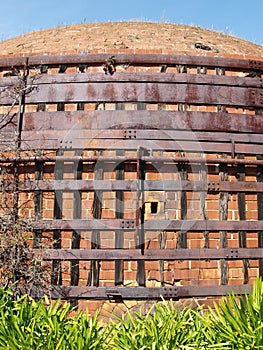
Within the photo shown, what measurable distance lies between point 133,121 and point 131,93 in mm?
476

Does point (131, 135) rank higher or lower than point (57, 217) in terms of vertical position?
higher

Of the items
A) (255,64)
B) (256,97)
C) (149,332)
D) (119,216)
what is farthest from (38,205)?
(255,64)

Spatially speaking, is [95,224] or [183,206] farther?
[183,206]


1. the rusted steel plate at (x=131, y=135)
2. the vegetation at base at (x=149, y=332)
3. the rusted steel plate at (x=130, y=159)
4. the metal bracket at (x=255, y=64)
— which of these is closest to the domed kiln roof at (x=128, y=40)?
the metal bracket at (x=255, y=64)

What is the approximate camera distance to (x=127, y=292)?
5723 mm

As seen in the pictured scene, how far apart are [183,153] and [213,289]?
80.5 inches

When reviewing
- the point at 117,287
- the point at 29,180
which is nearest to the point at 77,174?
the point at 29,180

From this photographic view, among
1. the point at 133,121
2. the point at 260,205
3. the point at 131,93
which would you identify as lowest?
the point at 260,205

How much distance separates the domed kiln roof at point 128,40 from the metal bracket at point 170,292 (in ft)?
15.0

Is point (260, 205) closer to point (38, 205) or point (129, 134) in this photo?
point (129, 134)

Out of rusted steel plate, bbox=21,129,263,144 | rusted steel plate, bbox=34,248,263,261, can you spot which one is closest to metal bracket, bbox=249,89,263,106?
rusted steel plate, bbox=21,129,263,144

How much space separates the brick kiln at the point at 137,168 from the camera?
5883mm

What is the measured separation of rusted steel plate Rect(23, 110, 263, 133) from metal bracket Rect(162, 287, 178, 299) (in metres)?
2.38

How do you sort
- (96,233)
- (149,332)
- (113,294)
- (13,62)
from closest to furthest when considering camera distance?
(149,332) → (113,294) → (96,233) → (13,62)
